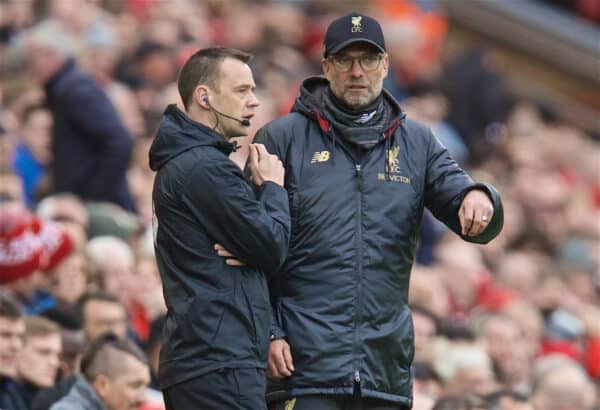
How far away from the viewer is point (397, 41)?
17359mm

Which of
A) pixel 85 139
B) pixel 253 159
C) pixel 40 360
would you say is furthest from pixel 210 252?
pixel 85 139

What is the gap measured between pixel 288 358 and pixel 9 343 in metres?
2.08

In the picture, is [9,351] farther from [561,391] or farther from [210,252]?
[561,391]

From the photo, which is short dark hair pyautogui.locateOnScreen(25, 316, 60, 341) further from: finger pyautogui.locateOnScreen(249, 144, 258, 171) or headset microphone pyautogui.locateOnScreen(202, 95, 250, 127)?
headset microphone pyautogui.locateOnScreen(202, 95, 250, 127)

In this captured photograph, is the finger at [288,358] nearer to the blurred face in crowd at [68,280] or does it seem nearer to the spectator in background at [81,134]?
the blurred face in crowd at [68,280]

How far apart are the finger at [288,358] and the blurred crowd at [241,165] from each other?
1.81 meters

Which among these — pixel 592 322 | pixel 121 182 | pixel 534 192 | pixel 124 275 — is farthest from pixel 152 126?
pixel 534 192

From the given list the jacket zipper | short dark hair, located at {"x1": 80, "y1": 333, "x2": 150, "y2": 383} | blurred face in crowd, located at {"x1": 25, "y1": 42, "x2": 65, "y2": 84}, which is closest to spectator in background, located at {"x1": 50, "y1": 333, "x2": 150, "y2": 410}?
short dark hair, located at {"x1": 80, "y1": 333, "x2": 150, "y2": 383}

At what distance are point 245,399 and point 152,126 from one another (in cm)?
677

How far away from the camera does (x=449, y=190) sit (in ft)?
22.3

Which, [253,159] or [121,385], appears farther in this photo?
[121,385]

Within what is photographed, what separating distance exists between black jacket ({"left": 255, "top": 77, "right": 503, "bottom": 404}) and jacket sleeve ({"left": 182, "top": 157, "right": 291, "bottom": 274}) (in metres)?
0.34

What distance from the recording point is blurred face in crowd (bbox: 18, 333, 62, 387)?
332 inches

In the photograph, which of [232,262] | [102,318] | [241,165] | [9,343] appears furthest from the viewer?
[241,165]
